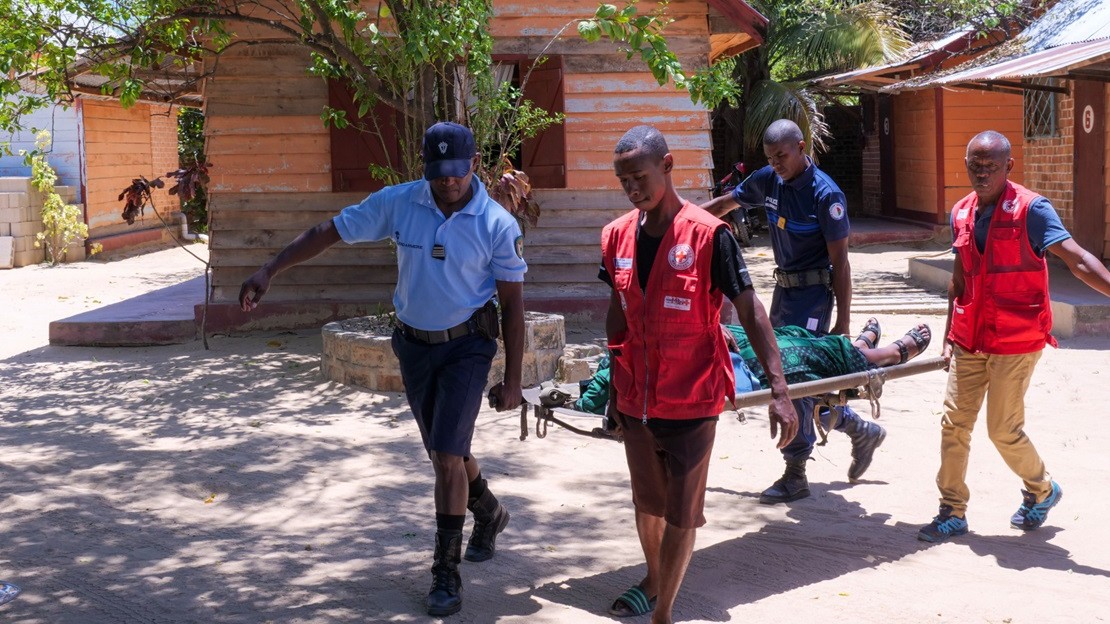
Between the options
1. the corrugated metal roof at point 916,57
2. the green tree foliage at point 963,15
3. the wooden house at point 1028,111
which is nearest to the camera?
the wooden house at point 1028,111

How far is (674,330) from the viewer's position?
3980 mm

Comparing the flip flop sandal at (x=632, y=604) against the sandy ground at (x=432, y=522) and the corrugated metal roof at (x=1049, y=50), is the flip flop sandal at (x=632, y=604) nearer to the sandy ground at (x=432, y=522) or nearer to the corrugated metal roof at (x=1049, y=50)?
the sandy ground at (x=432, y=522)

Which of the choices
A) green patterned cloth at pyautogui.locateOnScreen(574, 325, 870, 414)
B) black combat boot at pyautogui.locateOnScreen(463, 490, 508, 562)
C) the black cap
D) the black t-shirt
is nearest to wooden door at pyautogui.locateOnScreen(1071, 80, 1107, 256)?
green patterned cloth at pyautogui.locateOnScreen(574, 325, 870, 414)

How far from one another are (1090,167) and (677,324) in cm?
1085

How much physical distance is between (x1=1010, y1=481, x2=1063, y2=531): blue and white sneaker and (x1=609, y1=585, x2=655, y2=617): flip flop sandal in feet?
6.44

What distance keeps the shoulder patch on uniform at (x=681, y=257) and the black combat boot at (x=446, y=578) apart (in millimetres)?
1367

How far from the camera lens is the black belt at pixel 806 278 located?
5617 mm

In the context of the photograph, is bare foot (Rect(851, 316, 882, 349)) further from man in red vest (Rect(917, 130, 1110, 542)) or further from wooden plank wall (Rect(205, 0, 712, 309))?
wooden plank wall (Rect(205, 0, 712, 309))

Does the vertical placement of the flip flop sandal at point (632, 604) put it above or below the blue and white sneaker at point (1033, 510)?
below

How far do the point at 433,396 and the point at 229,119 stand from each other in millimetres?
7247

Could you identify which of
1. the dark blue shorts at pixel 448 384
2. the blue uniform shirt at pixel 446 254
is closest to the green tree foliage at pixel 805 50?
the blue uniform shirt at pixel 446 254

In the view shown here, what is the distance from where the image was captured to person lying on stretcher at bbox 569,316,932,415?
5.00 metres

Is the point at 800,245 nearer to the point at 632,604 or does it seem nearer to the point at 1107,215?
the point at 632,604

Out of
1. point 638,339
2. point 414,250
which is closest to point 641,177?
point 638,339
